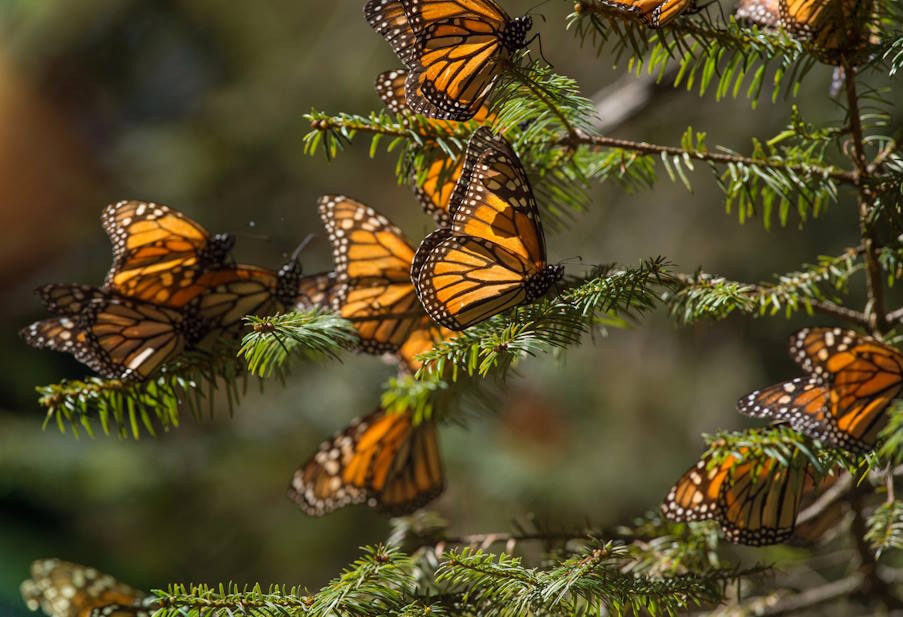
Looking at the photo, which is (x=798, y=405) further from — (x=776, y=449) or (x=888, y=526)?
(x=888, y=526)

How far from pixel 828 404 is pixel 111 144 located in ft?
8.09

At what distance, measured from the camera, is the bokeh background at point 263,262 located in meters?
1.99

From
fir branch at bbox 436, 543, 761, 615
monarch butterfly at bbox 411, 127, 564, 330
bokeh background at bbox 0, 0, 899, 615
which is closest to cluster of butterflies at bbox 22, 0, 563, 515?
monarch butterfly at bbox 411, 127, 564, 330

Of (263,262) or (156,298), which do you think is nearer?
(156,298)

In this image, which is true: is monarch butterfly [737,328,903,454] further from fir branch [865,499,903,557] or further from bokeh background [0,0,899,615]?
bokeh background [0,0,899,615]

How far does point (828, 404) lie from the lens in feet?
2.01

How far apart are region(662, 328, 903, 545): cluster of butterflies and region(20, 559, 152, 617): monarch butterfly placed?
570mm

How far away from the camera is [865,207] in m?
0.75

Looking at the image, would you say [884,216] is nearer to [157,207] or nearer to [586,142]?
[586,142]

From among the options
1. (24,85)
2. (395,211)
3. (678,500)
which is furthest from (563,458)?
(24,85)

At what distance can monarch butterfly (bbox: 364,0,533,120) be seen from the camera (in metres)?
0.69

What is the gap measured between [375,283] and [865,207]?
49cm

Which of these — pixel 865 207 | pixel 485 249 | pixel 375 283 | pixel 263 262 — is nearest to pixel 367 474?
pixel 375 283

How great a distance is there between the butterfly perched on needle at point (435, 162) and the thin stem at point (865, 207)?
313 millimetres
